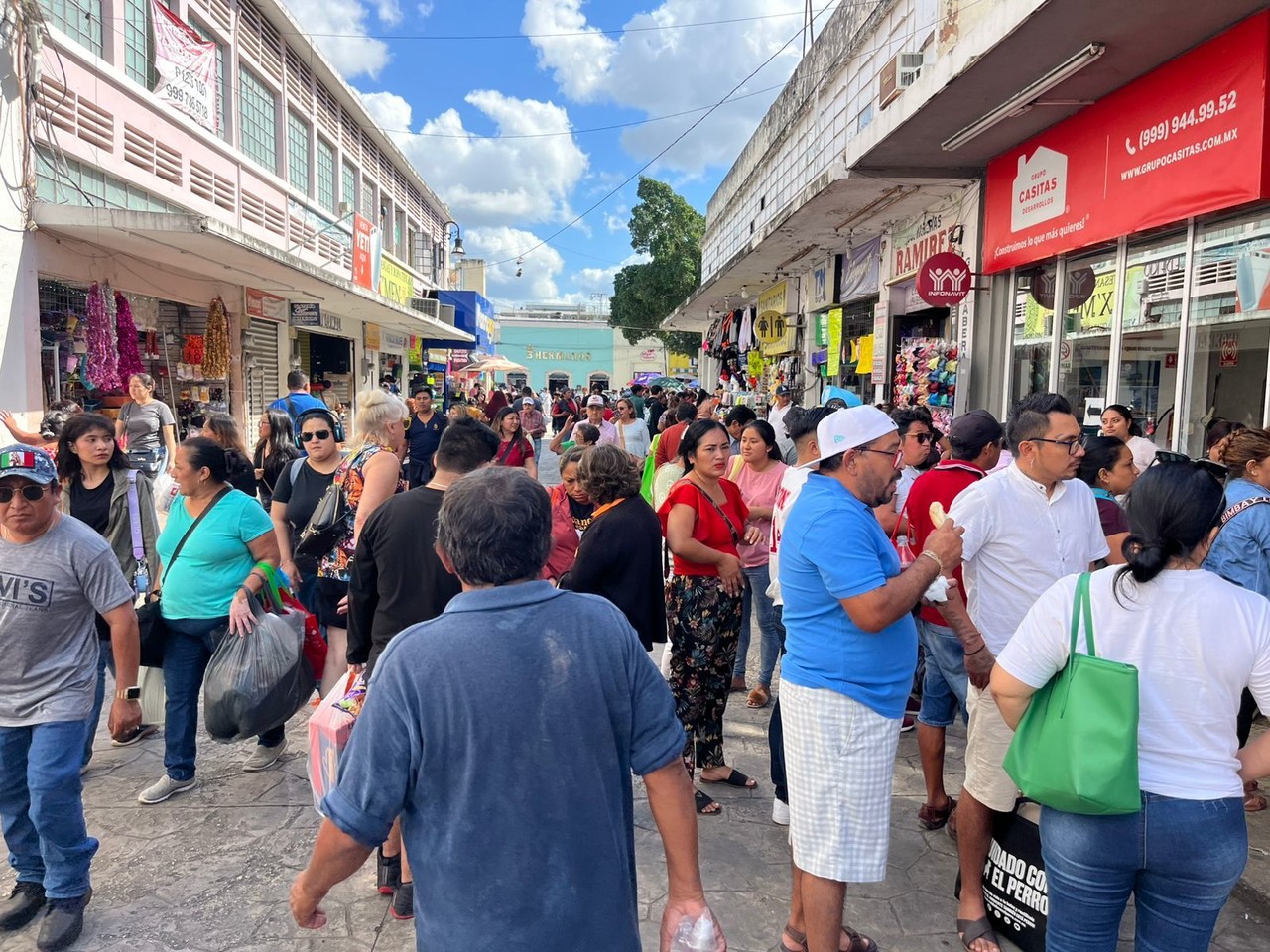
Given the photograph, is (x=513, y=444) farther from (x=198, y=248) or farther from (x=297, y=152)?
(x=297, y=152)

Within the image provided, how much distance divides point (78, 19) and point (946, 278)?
394 inches

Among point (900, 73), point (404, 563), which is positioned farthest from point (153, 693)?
point (900, 73)

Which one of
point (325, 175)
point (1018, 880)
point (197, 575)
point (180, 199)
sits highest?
point (325, 175)

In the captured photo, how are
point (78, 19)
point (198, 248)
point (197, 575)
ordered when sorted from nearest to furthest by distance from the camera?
point (197, 575) < point (78, 19) < point (198, 248)

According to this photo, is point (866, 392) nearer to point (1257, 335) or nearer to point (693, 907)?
point (1257, 335)

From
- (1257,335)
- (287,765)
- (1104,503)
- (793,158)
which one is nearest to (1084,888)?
(1104,503)

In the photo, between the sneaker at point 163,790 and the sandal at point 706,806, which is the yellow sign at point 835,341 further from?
the sneaker at point 163,790

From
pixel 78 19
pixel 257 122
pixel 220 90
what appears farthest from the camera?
pixel 257 122

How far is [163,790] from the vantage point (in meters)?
4.10

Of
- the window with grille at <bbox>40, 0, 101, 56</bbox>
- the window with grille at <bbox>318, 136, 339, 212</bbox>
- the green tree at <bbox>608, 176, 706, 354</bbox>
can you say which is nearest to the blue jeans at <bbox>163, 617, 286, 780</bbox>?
the window with grille at <bbox>40, 0, 101, 56</bbox>

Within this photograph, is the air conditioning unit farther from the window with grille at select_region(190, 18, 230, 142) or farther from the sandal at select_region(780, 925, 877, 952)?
the window with grille at select_region(190, 18, 230, 142)

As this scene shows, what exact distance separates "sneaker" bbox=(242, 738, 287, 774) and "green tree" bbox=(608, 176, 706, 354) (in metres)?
31.6

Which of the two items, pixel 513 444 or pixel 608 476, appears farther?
pixel 513 444

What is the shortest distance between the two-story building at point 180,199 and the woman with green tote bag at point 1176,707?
368 inches
